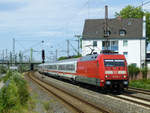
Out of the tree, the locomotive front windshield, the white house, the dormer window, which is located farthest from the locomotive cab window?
the tree

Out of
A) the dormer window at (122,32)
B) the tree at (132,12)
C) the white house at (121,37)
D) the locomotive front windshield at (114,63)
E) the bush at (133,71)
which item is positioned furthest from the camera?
the tree at (132,12)

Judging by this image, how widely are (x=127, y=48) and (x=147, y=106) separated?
Result: 42.6 metres

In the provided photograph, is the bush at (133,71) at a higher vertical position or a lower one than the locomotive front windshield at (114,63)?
lower

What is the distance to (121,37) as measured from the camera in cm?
5756

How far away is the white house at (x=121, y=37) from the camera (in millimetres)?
55319

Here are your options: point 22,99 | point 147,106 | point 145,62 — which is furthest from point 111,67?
point 145,62

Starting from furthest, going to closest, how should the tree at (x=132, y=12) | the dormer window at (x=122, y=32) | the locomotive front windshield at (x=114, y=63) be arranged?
the tree at (x=132, y=12)
the dormer window at (x=122, y=32)
the locomotive front windshield at (x=114, y=63)

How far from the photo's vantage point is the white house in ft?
181

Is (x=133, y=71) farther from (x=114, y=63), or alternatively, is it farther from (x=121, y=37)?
(x=114, y=63)

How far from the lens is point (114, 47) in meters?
57.2

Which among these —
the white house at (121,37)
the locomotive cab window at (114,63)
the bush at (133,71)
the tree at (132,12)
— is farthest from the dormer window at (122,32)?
the locomotive cab window at (114,63)

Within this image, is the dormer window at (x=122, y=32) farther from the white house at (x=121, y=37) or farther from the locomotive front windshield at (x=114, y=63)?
the locomotive front windshield at (x=114, y=63)

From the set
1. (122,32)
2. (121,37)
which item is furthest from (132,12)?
(121,37)

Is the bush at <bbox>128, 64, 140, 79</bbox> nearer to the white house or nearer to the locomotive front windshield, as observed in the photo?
the white house
